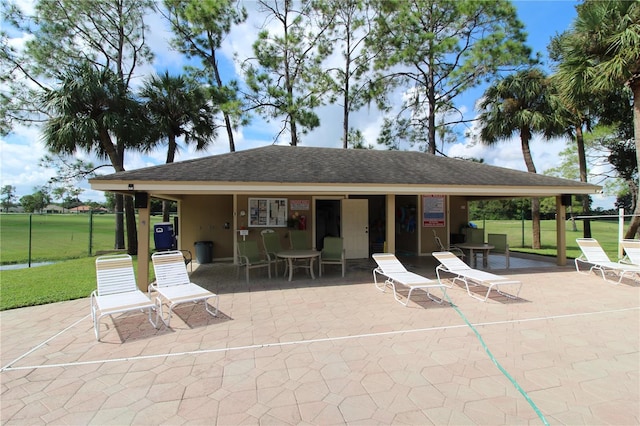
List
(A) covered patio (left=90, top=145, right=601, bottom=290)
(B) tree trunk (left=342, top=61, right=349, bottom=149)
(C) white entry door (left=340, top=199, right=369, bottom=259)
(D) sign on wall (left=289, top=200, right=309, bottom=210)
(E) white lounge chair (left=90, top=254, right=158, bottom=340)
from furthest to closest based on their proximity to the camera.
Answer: (B) tree trunk (left=342, top=61, right=349, bottom=149) < (C) white entry door (left=340, top=199, right=369, bottom=259) < (D) sign on wall (left=289, top=200, right=309, bottom=210) < (A) covered patio (left=90, top=145, right=601, bottom=290) < (E) white lounge chair (left=90, top=254, right=158, bottom=340)

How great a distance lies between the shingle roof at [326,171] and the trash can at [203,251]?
3432mm

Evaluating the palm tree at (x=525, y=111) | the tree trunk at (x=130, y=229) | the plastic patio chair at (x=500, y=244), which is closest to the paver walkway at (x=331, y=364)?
the plastic patio chair at (x=500, y=244)

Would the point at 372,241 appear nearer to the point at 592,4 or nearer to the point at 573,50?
the point at 573,50

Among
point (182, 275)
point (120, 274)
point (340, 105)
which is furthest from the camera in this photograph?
point (340, 105)

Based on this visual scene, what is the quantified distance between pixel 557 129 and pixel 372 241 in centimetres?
1046

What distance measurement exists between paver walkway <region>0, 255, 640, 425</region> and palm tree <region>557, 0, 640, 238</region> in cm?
718

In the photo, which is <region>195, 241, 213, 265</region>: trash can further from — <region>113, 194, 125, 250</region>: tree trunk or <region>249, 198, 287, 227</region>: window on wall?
<region>113, 194, 125, 250</region>: tree trunk

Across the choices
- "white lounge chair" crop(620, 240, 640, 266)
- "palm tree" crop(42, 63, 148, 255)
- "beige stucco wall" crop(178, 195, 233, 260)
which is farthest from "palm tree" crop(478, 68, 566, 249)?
"palm tree" crop(42, 63, 148, 255)

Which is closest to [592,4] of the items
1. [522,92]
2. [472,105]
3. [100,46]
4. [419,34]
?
[522,92]

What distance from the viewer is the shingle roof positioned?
285 inches

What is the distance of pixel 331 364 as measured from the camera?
11.9ft

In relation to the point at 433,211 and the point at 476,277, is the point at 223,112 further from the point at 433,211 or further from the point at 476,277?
the point at 476,277

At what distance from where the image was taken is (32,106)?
595 inches

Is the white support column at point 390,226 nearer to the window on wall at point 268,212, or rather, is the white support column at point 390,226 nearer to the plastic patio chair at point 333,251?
the plastic patio chair at point 333,251
